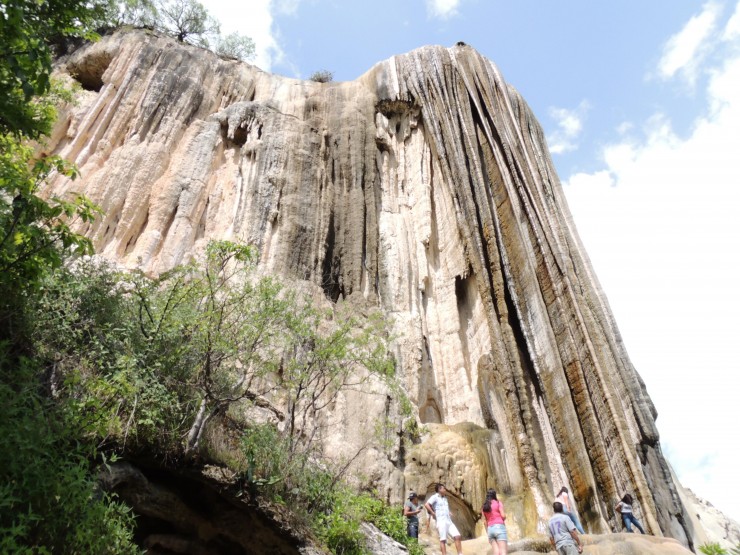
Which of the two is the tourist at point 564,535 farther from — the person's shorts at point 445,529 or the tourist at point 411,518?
the tourist at point 411,518

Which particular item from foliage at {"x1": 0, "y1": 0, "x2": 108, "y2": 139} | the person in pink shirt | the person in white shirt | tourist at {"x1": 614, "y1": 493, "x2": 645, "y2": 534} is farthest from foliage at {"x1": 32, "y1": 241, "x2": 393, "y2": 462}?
tourist at {"x1": 614, "y1": 493, "x2": 645, "y2": 534}

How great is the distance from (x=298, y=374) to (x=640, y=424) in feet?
26.6

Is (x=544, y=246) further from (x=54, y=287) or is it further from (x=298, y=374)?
(x=54, y=287)

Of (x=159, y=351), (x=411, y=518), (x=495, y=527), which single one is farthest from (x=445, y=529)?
(x=159, y=351)

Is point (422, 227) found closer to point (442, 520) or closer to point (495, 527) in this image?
point (442, 520)

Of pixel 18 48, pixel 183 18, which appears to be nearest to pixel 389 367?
Answer: pixel 18 48

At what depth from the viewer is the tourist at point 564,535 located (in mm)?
8031

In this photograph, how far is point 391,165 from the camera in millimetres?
20938

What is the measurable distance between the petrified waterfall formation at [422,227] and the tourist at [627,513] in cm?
40

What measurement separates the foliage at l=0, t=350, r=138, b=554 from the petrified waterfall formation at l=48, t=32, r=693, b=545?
23.2 feet

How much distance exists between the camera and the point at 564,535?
8.15 meters

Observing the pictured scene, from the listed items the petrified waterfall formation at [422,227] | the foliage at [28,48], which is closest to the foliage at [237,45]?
the petrified waterfall formation at [422,227]

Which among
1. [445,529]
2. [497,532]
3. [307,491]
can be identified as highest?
[307,491]

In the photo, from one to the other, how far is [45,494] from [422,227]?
1451 cm
